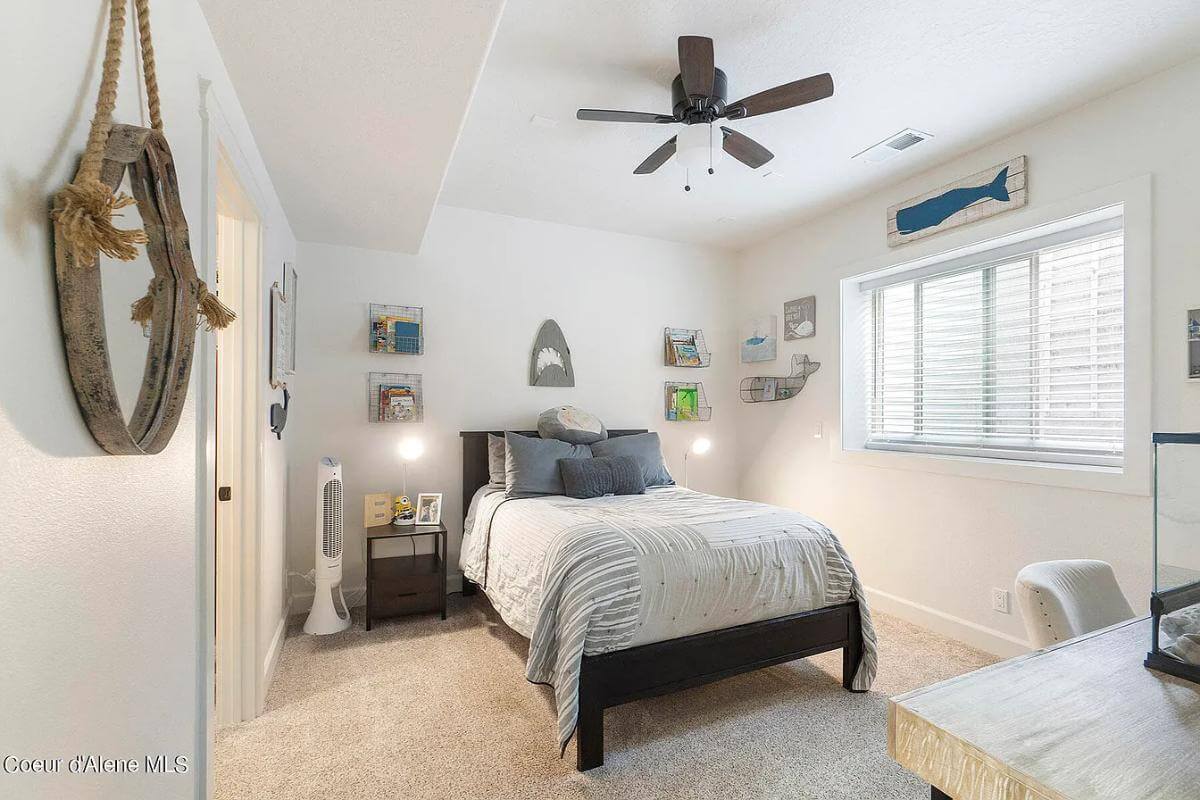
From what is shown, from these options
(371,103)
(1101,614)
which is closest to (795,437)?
(1101,614)

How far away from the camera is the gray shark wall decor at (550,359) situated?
405cm

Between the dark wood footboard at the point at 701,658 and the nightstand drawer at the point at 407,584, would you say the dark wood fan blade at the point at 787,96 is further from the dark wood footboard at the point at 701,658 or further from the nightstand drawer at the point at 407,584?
the nightstand drawer at the point at 407,584

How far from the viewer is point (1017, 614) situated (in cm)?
276

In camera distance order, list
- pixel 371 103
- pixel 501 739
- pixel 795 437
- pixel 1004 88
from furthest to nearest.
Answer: pixel 795 437, pixel 1004 88, pixel 501 739, pixel 371 103

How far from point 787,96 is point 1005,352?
1.98 meters

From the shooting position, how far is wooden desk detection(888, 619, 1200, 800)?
0.68 meters

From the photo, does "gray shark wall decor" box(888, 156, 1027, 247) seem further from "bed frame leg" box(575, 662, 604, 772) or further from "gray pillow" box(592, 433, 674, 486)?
"bed frame leg" box(575, 662, 604, 772)

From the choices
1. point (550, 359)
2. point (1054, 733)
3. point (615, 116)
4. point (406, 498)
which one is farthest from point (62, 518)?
point (550, 359)

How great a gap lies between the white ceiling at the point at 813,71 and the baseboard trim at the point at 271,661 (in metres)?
2.61

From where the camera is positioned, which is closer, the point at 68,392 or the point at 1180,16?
the point at 68,392

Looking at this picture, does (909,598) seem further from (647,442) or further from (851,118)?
(851,118)

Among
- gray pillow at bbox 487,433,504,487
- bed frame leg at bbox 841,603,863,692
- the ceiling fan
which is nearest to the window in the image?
bed frame leg at bbox 841,603,863,692

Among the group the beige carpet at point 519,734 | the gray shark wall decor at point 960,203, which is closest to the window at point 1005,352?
the gray shark wall decor at point 960,203

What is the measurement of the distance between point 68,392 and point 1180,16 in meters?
3.31
